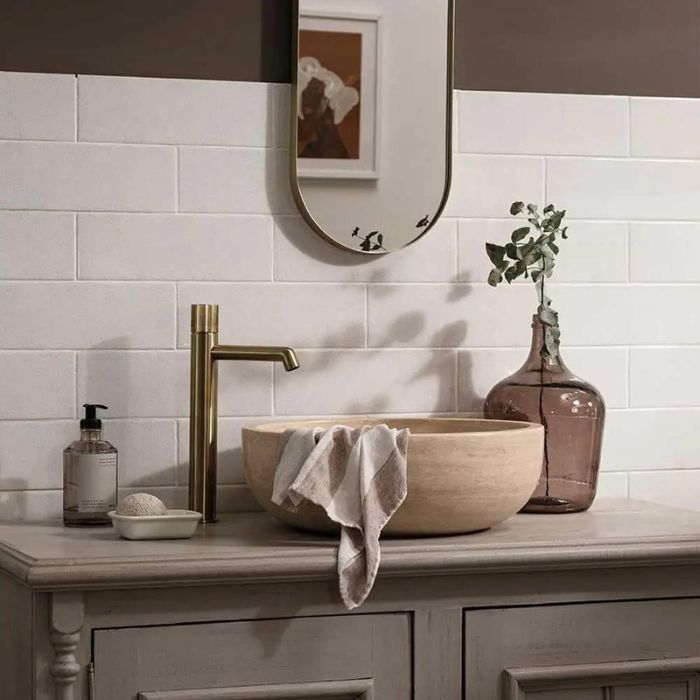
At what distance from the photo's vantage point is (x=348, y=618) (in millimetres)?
1516

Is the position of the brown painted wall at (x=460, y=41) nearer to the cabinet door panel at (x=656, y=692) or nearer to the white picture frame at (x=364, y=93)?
the white picture frame at (x=364, y=93)

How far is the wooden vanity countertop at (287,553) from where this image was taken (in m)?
1.43

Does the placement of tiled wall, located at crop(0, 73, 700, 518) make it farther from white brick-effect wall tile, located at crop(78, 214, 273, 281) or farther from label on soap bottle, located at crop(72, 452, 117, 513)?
label on soap bottle, located at crop(72, 452, 117, 513)

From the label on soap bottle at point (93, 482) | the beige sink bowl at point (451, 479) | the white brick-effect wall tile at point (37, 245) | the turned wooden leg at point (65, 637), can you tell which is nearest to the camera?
the turned wooden leg at point (65, 637)

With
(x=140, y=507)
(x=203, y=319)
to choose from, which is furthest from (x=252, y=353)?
(x=140, y=507)

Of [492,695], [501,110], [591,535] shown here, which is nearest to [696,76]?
[501,110]

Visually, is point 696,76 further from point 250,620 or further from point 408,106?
point 250,620

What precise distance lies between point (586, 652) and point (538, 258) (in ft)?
2.17

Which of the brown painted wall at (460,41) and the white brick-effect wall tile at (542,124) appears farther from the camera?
the white brick-effect wall tile at (542,124)

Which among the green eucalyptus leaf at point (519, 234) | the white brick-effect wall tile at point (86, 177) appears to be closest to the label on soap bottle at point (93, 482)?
the white brick-effect wall tile at point (86, 177)

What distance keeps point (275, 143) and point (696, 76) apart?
2.62 ft

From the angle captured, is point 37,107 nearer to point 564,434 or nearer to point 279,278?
point 279,278

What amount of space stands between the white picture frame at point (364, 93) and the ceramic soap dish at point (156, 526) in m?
0.66

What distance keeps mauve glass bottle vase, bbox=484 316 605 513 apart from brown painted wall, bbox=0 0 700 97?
19.1 inches
